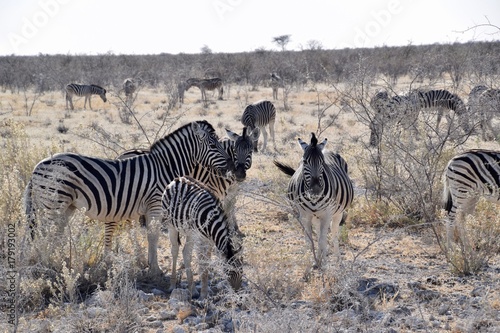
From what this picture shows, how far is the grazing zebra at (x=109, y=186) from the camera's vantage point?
17.9 feet

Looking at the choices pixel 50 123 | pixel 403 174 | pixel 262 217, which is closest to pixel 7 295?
pixel 262 217

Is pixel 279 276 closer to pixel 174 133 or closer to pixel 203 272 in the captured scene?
pixel 203 272

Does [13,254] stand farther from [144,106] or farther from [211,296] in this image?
[144,106]

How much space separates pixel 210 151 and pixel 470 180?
10.1 feet

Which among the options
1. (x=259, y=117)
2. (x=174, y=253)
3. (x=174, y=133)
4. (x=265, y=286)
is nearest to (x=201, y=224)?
(x=174, y=253)

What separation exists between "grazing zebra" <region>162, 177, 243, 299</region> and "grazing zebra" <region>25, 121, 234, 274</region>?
12.7 inches

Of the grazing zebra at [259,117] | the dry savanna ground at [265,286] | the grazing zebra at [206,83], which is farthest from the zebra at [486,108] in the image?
the grazing zebra at [206,83]

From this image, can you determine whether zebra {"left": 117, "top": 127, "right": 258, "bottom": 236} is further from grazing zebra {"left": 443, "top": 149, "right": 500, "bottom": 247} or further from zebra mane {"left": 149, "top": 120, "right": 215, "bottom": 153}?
grazing zebra {"left": 443, "top": 149, "right": 500, "bottom": 247}

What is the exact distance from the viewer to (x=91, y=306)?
4801 mm

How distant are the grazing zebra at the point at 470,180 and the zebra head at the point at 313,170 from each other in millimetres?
1676

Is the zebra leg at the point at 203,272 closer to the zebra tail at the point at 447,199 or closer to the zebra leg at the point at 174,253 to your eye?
the zebra leg at the point at 174,253

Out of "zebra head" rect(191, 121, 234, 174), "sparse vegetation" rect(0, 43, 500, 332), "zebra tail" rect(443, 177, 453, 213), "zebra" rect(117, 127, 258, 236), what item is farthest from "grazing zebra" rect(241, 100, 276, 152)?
"zebra tail" rect(443, 177, 453, 213)

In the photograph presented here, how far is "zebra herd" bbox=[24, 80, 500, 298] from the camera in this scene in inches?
201

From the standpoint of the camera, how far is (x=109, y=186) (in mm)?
5727
